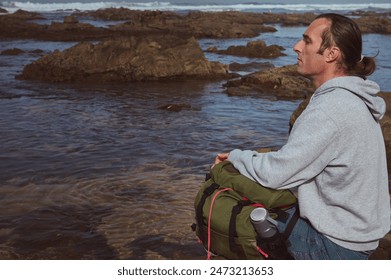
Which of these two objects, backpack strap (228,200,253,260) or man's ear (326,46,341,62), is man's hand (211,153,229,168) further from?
man's ear (326,46,341,62)

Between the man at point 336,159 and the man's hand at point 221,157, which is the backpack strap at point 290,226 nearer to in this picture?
the man at point 336,159

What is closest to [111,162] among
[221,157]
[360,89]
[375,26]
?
[221,157]

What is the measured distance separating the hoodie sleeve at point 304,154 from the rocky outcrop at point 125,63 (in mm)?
16566

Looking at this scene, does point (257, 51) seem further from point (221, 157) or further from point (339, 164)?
point (339, 164)

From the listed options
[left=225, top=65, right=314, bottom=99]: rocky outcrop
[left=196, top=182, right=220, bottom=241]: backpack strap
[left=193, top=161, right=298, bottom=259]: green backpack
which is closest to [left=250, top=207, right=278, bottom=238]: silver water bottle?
[left=193, top=161, right=298, bottom=259]: green backpack

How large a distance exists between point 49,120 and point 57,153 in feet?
10.1

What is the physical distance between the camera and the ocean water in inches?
243

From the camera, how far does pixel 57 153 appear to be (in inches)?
385

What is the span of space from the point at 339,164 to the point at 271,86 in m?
15.2

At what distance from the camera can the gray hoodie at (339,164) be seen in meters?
2.59

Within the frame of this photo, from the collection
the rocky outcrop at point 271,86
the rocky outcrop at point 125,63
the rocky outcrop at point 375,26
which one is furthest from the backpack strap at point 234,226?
the rocky outcrop at point 375,26

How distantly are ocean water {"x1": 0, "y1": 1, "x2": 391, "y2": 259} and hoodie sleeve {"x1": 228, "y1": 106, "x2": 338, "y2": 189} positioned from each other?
3.25 metres

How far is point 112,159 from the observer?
9.48 meters
